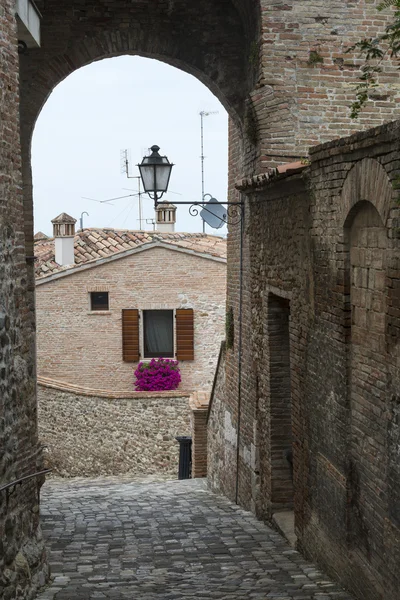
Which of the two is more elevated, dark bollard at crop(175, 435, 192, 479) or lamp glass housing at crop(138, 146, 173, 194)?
lamp glass housing at crop(138, 146, 173, 194)

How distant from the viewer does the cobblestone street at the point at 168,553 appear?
7.32 metres

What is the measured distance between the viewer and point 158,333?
23.8 m

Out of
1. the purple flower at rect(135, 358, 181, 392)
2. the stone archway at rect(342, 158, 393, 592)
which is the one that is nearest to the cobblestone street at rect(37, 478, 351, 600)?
the stone archway at rect(342, 158, 393, 592)

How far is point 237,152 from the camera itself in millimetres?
12328

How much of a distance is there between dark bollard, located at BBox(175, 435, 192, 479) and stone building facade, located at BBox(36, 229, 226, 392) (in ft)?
17.4

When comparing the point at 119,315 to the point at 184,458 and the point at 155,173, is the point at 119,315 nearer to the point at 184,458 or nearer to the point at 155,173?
the point at 184,458

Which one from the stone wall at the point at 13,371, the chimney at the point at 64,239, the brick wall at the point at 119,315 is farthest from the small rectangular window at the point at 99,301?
the stone wall at the point at 13,371

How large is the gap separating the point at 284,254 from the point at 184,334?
14382mm

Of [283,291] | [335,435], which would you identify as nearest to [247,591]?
[335,435]

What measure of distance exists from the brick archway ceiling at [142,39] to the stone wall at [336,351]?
79.5 inches

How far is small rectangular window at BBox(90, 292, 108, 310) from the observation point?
78.2 ft

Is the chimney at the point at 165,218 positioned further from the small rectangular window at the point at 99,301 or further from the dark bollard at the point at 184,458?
the dark bollard at the point at 184,458

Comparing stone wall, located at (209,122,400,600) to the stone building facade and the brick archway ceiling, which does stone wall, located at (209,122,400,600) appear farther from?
the stone building facade

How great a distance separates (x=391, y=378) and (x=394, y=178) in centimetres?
133
